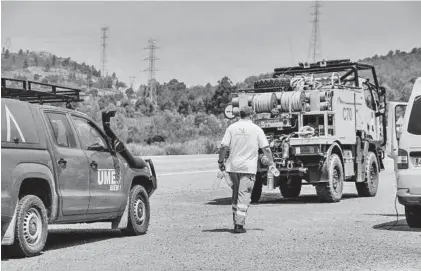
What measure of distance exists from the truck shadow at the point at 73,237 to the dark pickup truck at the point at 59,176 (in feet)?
1.16

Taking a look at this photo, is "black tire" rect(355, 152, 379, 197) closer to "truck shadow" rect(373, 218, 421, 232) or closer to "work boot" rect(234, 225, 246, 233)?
"truck shadow" rect(373, 218, 421, 232)

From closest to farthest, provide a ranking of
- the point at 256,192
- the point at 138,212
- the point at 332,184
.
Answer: the point at 138,212, the point at 332,184, the point at 256,192

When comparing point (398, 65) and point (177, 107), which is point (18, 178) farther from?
point (398, 65)

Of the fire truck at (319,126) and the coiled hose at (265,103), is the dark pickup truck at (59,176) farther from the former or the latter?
the coiled hose at (265,103)

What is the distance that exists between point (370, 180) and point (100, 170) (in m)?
10.5

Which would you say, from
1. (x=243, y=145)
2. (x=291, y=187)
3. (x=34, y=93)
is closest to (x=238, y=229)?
(x=243, y=145)

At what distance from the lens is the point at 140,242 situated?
11.9 m

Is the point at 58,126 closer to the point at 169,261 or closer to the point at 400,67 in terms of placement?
the point at 169,261

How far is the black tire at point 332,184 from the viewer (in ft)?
61.6

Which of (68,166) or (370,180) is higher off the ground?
(68,166)

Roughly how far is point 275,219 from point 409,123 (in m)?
3.26

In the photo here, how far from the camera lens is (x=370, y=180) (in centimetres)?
2098

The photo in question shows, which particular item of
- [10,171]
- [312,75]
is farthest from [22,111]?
[312,75]

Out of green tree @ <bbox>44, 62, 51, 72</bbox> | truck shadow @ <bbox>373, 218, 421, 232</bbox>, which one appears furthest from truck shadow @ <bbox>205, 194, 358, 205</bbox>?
green tree @ <bbox>44, 62, 51, 72</bbox>
